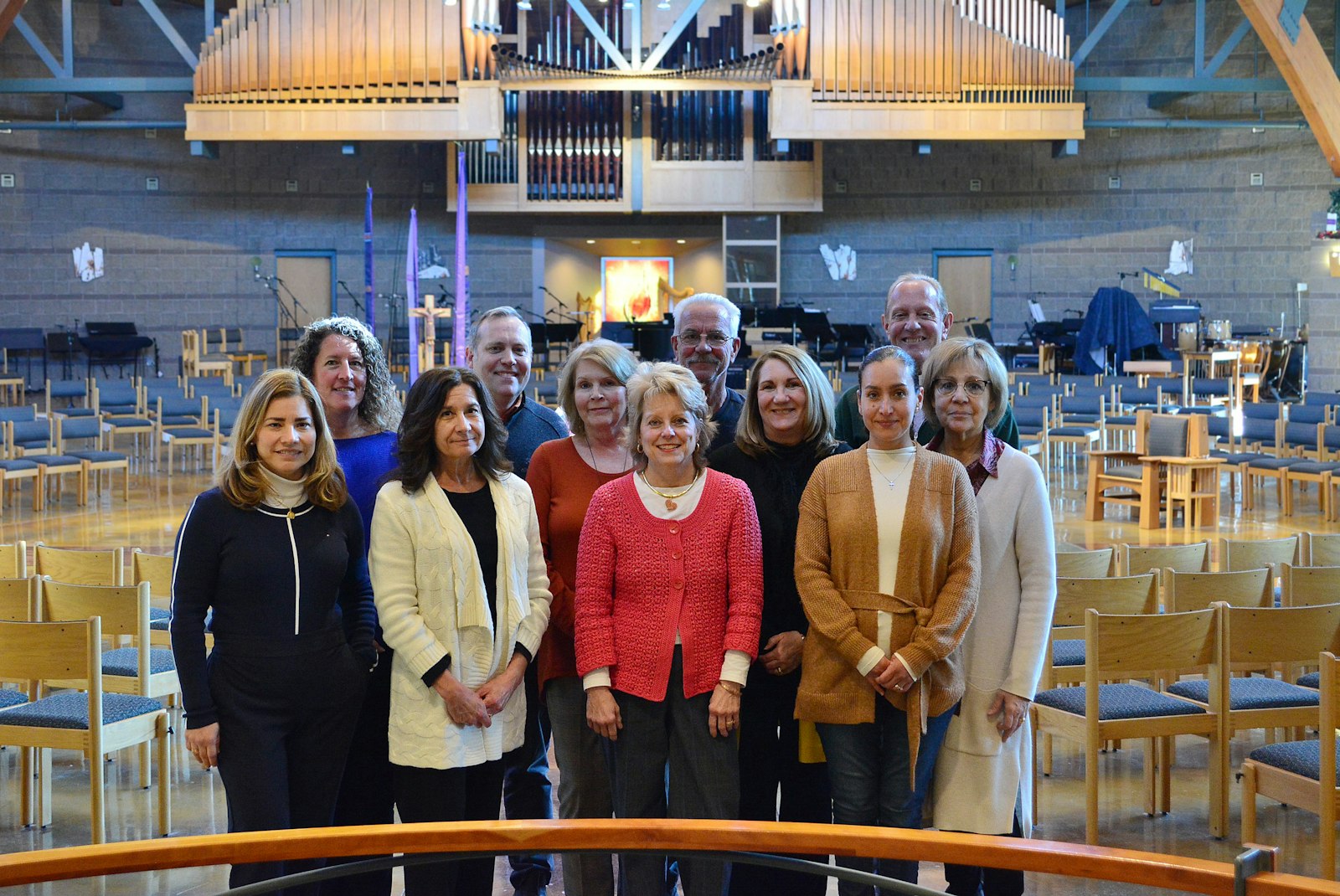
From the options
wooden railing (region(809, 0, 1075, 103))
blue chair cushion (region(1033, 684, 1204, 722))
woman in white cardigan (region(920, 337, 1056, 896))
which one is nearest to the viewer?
woman in white cardigan (region(920, 337, 1056, 896))

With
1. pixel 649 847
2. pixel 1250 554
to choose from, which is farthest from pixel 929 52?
pixel 649 847

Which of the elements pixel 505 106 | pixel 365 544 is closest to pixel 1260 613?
pixel 365 544

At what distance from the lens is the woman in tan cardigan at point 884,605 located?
2537mm

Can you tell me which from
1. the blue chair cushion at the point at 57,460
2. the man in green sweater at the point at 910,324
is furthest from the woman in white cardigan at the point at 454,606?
the blue chair cushion at the point at 57,460

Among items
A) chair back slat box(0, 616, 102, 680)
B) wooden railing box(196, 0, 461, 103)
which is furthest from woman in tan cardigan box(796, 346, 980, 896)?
wooden railing box(196, 0, 461, 103)

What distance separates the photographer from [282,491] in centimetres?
264

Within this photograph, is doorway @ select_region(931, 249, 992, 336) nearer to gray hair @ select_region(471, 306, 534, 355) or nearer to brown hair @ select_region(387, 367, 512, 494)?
gray hair @ select_region(471, 306, 534, 355)

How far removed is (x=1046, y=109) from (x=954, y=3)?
167 cm

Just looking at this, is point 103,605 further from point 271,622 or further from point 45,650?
point 271,622

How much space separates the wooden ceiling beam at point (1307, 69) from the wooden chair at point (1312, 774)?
1193 centimetres

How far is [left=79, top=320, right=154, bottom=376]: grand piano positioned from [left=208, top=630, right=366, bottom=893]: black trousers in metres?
13.9

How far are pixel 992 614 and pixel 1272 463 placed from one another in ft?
25.0

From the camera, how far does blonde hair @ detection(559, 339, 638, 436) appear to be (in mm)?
2973

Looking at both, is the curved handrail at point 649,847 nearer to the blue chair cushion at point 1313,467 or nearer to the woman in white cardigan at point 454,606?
the woman in white cardigan at point 454,606
